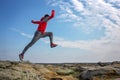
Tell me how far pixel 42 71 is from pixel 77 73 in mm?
2417

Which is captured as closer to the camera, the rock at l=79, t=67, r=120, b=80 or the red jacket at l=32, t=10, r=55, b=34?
the rock at l=79, t=67, r=120, b=80

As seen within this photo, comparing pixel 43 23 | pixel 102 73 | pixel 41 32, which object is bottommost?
pixel 102 73

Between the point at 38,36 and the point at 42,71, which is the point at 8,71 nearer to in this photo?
the point at 42,71

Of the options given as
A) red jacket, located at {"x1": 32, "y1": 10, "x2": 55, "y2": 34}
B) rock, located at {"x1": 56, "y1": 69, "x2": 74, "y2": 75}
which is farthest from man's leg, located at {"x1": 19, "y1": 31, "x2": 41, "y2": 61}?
rock, located at {"x1": 56, "y1": 69, "x2": 74, "y2": 75}

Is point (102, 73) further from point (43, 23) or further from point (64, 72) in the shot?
point (43, 23)

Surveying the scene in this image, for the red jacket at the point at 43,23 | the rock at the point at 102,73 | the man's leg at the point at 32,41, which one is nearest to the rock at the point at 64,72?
the rock at the point at 102,73

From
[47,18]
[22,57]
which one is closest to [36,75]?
[22,57]

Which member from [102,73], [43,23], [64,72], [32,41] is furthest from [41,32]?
[102,73]

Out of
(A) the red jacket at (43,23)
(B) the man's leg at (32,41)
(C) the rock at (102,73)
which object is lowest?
(C) the rock at (102,73)

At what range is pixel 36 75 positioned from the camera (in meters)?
12.5

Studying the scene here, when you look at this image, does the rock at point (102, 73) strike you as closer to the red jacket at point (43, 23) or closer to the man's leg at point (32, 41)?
the man's leg at point (32, 41)

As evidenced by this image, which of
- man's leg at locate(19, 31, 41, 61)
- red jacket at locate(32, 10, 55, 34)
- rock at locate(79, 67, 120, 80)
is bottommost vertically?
rock at locate(79, 67, 120, 80)

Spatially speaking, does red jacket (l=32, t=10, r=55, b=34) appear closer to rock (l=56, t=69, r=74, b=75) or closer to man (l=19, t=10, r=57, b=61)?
man (l=19, t=10, r=57, b=61)

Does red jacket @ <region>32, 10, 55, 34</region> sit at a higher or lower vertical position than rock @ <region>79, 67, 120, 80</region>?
higher
